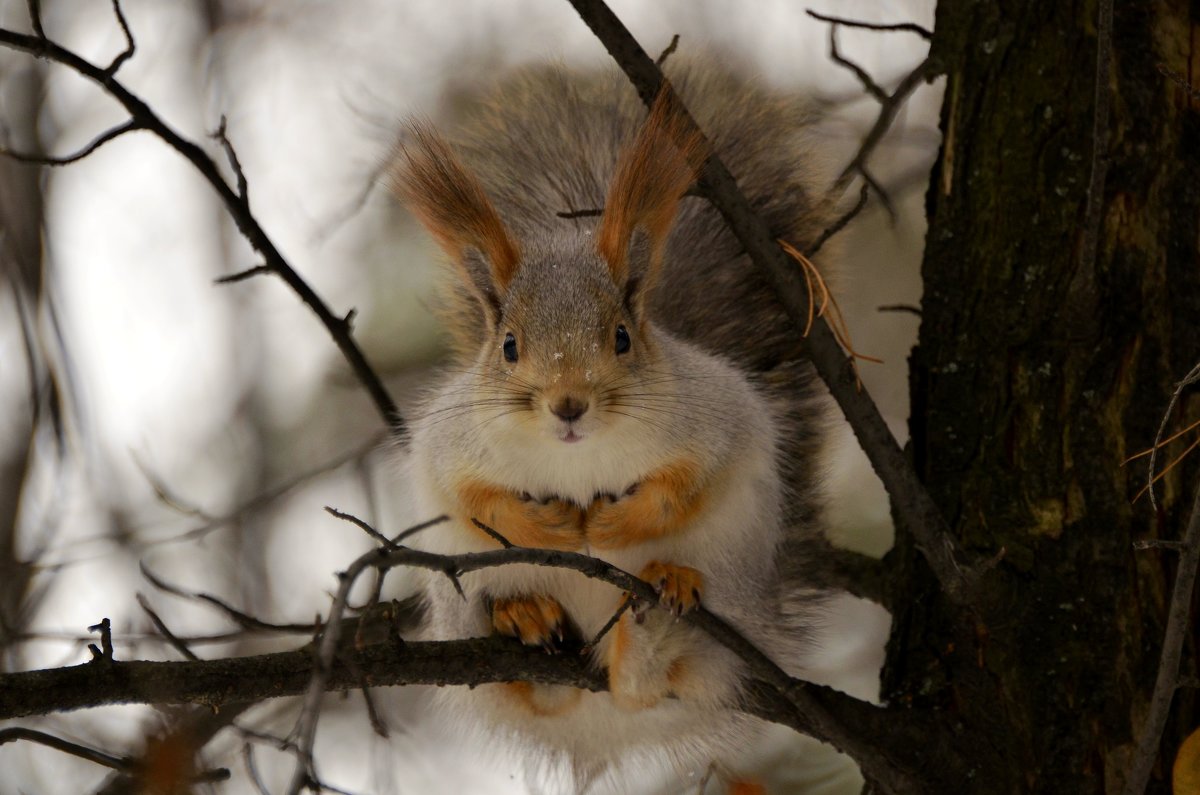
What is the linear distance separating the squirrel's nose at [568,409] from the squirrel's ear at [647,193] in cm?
40

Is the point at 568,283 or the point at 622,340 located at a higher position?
the point at 568,283

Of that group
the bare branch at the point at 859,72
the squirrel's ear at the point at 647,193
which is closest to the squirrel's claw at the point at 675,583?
the squirrel's ear at the point at 647,193

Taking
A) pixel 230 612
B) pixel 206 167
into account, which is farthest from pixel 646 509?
pixel 206 167

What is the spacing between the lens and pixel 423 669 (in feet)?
6.28

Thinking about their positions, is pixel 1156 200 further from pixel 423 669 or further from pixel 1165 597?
pixel 423 669

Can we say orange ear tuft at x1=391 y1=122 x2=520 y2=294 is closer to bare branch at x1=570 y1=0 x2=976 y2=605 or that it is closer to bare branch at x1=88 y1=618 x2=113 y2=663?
bare branch at x1=570 y1=0 x2=976 y2=605

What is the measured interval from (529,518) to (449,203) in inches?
22.8

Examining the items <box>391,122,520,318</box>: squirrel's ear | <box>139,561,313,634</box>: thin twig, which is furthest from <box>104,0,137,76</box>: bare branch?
<box>139,561,313,634</box>: thin twig

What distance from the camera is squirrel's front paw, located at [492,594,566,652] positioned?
7.44 ft

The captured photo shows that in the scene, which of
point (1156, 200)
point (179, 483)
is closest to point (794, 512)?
point (1156, 200)

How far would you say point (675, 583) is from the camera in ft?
7.23

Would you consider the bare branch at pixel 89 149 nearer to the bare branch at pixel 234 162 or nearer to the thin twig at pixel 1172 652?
the bare branch at pixel 234 162

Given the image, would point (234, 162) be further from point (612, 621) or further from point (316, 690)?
point (316, 690)

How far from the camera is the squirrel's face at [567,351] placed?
2.05 meters
